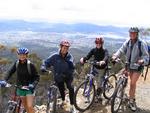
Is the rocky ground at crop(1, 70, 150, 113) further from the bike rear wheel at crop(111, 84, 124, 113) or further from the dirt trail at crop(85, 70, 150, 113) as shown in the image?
Result: the bike rear wheel at crop(111, 84, 124, 113)

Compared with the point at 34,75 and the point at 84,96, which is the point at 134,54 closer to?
the point at 84,96

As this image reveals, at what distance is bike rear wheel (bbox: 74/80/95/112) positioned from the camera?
13.4 metres

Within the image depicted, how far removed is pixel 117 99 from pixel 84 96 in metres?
1.09

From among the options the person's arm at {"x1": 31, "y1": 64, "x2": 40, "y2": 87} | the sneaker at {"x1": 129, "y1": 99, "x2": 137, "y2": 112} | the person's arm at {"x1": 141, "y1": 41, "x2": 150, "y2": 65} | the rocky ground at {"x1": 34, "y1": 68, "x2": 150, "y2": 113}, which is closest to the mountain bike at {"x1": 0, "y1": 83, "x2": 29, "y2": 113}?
the person's arm at {"x1": 31, "y1": 64, "x2": 40, "y2": 87}

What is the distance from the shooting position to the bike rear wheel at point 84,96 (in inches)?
527

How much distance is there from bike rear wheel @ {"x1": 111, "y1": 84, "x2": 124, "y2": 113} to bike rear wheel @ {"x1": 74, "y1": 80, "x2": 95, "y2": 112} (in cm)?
96

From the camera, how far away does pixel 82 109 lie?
1370 cm

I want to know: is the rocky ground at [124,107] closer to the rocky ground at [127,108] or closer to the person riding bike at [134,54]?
the rocky ground at [127,108]

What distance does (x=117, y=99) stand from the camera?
43.0 ft

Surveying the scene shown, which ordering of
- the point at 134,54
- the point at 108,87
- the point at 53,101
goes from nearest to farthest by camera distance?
the point at 53,101 → the point at 134,54 → the point at 108,87

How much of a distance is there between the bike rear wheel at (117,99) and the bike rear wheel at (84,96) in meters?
0.96

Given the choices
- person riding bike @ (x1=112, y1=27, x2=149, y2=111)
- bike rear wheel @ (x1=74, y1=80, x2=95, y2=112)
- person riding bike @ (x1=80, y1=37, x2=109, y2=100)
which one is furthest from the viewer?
person riding bike @ (x1=80, y1=37, x2=109, y2=100)

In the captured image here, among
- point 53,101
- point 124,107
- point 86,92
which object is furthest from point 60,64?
point 124,107

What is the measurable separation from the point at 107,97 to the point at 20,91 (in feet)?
16.4
